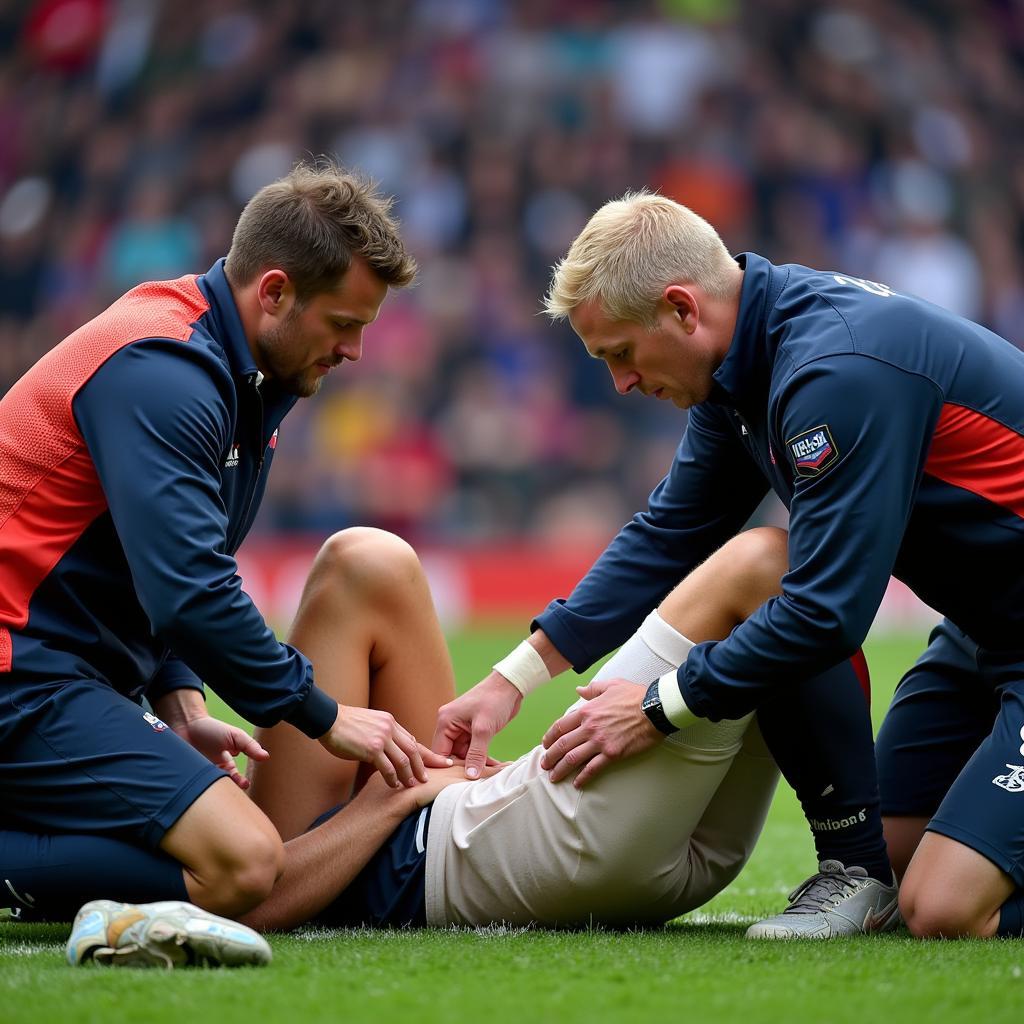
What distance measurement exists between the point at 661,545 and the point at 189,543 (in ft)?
4.48

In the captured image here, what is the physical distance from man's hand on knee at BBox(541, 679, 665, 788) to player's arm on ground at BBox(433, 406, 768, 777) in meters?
0.58

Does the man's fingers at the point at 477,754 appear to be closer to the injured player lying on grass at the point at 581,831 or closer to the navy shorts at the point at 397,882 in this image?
the injured player lying on grass at the point at 581,831

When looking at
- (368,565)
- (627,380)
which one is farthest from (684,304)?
(368,565)

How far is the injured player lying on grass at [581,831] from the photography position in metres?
3.40

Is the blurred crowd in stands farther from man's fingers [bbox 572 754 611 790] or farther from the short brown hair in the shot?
man's fingers [bbox 572 754 611 790]

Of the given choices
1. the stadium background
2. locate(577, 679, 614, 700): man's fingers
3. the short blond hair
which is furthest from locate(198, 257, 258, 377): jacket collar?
the stadium background

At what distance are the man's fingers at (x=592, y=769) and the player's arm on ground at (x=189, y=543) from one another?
374 mm

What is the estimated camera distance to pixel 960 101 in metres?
16.9

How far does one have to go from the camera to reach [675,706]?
332cm

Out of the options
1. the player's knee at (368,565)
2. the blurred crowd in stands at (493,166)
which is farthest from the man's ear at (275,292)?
the blurred crowd in stands at (493,166)

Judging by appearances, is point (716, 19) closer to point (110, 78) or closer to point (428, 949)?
point (110, 78)

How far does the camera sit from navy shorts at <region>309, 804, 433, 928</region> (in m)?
3.53

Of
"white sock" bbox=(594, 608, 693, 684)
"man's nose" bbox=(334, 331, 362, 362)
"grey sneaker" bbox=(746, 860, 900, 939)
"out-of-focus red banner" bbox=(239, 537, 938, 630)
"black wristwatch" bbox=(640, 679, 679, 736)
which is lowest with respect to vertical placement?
"out-of-focus red banner" bbox=(239, 537, 938, 630)

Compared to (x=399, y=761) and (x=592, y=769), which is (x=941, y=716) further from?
(x=399, y=761)
